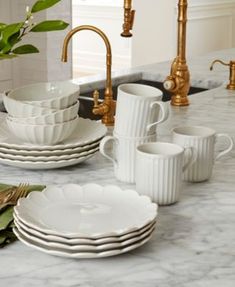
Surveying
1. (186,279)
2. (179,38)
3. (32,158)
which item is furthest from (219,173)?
(179,38)

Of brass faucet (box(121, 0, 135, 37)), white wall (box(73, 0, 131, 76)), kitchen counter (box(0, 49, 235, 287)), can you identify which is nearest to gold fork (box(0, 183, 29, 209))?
kitchen counter (box(0, 49, 235, 287))

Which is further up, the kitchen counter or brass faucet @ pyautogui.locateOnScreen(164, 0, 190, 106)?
brass faucet @ pyautogui.locateOnScreen(164, 0, 190, 106)

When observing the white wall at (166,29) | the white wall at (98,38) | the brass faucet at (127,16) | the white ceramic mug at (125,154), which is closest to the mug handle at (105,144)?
the white ceramic mug at (125,154)

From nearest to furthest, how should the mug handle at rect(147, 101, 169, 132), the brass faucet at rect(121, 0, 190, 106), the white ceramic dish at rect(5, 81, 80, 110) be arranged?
1. the mug handle at rect(147, 101, 169, 132)
2. the white ceramic dish at rect(5, 81, 80, 110)
3. the brass faucet at rect(121, 0, 190, 106)

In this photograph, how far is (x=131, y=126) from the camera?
4.35 feet

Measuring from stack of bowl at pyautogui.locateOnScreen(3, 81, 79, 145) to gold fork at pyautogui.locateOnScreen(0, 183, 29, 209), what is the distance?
0.53ft

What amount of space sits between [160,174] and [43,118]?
297 mm

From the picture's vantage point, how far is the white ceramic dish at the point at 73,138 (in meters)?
1.38

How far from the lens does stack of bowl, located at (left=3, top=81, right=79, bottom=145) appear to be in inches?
52.7

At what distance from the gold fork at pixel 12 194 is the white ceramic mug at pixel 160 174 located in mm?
214

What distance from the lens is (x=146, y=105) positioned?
130 cm

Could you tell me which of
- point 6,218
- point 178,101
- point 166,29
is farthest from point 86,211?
point 166,29

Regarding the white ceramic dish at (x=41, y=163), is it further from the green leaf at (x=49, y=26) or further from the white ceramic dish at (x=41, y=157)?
the green leaf at (x=49, y=26)

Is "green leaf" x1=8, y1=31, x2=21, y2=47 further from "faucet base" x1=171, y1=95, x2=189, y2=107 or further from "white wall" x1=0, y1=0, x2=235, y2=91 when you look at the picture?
"white wall" x1=0, y1=0, x2=235, y2=91
